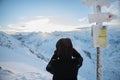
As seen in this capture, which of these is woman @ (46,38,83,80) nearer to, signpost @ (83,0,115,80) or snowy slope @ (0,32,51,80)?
signpost @ (83,0,115,80)

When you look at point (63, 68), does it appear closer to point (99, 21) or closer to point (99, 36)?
point (99, 36)

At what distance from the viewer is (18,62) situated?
23.0 feet

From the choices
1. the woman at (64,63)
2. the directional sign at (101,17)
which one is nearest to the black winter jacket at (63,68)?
the woman at (64,63)

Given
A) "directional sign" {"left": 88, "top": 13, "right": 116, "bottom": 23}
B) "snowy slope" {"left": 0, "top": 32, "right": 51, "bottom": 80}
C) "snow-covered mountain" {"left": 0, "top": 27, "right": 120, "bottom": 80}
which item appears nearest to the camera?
"directional sign" {"left": 88, "top": 13, "right": 116, "bottom": 23}

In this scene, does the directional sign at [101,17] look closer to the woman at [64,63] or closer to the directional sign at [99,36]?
the directional sign at [99,36]

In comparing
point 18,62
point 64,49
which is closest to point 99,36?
point 64,49

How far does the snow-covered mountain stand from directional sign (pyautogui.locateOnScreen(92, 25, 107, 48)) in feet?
5.26

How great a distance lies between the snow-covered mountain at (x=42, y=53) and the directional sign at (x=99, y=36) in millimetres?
1604

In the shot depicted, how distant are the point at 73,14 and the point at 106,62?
1.30 meters

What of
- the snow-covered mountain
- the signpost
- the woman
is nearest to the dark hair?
the woman

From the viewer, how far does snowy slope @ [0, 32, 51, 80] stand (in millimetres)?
6680

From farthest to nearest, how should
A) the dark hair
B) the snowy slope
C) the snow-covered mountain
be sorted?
Result: the snowy slope → the snow-covered mountain → the dark hair

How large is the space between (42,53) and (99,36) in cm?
263

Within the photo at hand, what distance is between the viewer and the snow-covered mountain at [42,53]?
5980 mm
